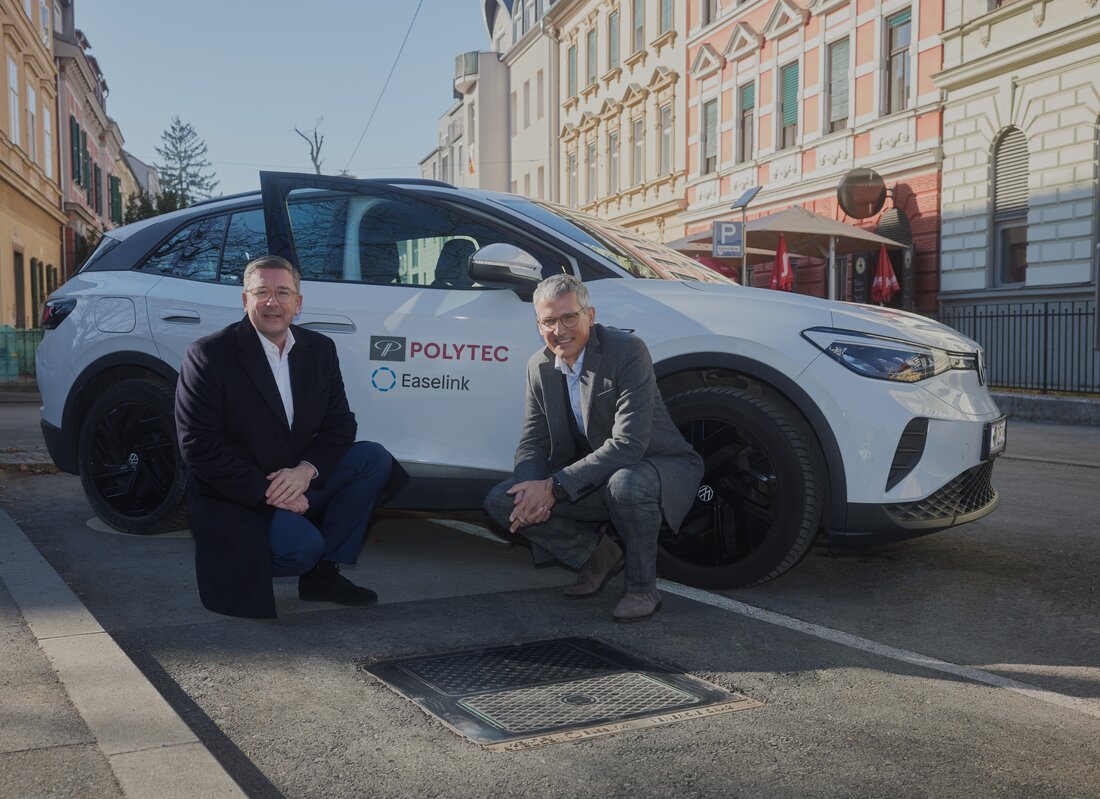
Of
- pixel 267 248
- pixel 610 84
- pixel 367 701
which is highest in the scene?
pixel 610 84

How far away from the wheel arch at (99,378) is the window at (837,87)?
19.1 meters

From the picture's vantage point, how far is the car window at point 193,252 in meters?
5.65

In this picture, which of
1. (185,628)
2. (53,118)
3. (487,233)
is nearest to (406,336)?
(487,233)

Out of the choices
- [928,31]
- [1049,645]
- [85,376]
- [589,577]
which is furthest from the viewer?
[928,31]

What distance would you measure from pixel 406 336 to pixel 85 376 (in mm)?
1925

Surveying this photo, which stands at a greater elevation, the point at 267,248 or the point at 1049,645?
the point at 267,248

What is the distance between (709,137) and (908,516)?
2521 centimetres

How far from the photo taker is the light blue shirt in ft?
14.3

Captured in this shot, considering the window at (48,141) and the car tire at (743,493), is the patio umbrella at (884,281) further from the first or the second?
the window at (48,141)

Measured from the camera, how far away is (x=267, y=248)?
5.45 meters

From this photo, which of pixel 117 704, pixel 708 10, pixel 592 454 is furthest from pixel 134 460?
pixel 708 10

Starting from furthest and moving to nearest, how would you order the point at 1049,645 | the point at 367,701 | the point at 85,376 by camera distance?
the point at 85,376 → the point at 1049,645 → the point at 367,701

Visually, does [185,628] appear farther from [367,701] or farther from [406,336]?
[406,336]

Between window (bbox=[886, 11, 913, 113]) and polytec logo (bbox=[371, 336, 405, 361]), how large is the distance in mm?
17757
